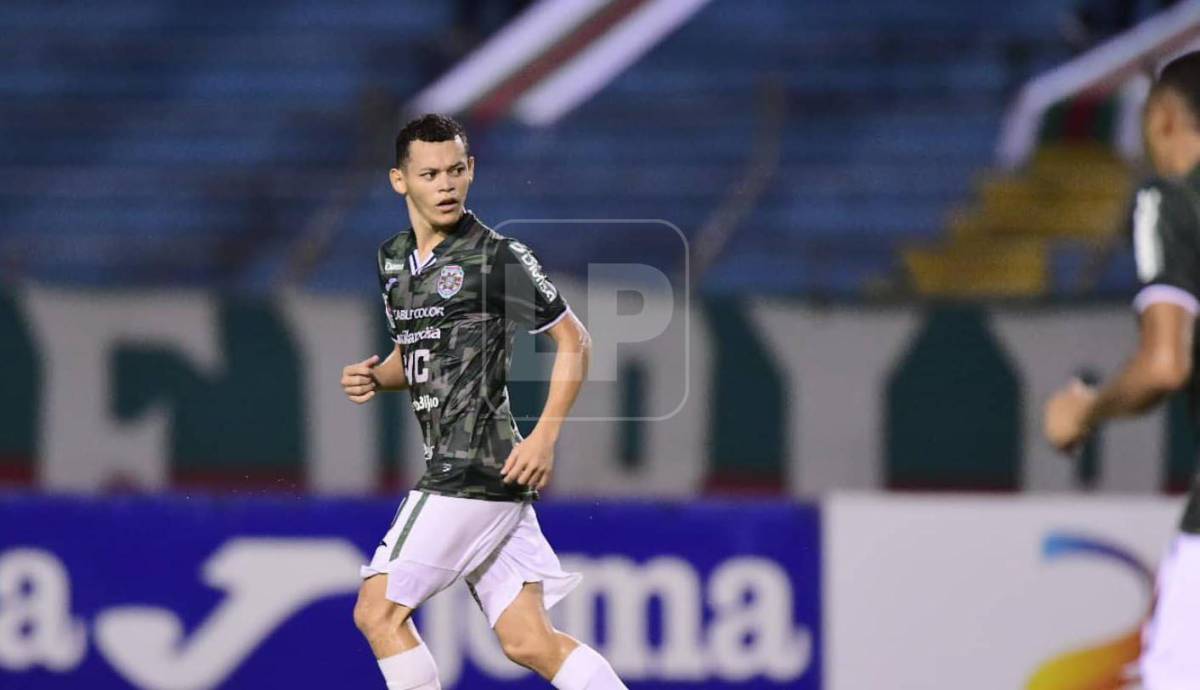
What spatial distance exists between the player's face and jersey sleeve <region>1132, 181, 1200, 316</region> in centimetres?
143

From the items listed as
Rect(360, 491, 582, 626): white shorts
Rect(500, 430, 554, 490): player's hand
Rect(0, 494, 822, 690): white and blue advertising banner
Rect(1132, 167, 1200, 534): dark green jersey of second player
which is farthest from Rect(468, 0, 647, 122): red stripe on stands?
Rect(1132, 167, 1200, 534): dark green jersey of second player

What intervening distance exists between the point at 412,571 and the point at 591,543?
1.62 m

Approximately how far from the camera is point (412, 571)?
4.07 metres

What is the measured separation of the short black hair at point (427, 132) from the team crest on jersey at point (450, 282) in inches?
10.4

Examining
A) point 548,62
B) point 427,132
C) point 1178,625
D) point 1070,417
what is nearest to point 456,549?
point 427,132

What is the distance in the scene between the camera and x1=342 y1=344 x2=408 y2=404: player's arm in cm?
413

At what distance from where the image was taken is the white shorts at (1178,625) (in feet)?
10.6

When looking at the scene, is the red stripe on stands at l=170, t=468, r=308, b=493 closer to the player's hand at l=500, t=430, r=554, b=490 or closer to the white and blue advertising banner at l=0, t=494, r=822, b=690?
the white and blue advertising banner at l=0, t=494, r=822, b=690

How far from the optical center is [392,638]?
4.11 meters

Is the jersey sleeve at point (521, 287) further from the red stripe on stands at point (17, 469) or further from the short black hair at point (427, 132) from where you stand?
the red stripe on stands at point (17, 469)

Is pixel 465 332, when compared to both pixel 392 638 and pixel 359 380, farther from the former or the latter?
pixel 392 638

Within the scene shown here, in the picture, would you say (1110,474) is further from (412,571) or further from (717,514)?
(412,571)

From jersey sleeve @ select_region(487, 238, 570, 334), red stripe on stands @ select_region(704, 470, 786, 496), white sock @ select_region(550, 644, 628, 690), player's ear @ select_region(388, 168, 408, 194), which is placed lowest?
white sock @ select_region(550, 644, 628, 690)
